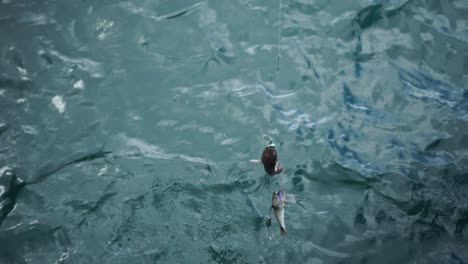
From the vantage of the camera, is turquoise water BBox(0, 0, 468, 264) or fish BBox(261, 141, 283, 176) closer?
fish BBox(261, 141, 283, 176)

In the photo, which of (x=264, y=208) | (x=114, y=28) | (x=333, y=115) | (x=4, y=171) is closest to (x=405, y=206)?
(x=333, y=115)

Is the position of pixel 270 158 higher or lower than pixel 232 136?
higher

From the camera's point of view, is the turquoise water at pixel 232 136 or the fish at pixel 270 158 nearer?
the fish at pixel 270 158

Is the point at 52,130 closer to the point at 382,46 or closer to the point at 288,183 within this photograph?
the point at 288,183

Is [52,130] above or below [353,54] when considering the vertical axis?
below

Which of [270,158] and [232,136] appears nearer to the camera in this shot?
[270,158]

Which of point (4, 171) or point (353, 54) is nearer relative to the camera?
point (4, 171)

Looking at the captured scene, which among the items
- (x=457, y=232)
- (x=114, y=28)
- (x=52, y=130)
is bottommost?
(x=457, y=232)
